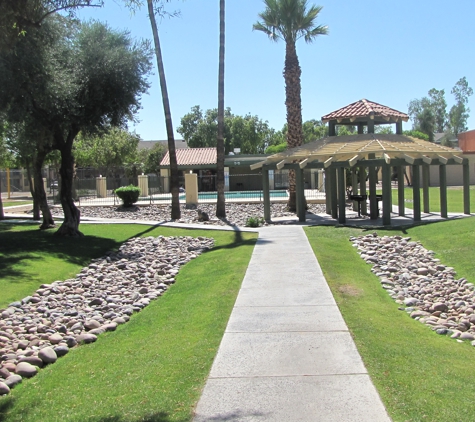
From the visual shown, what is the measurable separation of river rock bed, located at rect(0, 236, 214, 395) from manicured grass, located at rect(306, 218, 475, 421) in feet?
13.0

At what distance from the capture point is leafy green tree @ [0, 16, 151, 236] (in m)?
17.2

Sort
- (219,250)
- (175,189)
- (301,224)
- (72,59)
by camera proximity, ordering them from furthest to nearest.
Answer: (175,189)
(301,224)
(72,59)
(219,250)

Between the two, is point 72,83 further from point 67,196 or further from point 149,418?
point 149,418

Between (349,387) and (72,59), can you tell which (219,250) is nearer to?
(72,59)

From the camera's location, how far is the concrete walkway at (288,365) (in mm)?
5477

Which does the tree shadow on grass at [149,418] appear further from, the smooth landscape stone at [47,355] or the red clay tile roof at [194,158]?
the red clay tile roof at [194,158]

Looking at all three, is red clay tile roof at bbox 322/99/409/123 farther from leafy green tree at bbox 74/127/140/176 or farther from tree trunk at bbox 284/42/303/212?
leafy green tree at bbox 74/127/140/176

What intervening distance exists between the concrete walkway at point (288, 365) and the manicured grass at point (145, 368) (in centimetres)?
25

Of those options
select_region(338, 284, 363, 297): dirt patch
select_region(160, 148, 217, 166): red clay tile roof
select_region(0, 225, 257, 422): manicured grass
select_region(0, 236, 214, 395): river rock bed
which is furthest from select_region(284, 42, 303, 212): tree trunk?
select_region(160, 148, 217, 166): red clay tile roof

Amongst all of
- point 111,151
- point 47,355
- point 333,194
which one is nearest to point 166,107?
point 333,194

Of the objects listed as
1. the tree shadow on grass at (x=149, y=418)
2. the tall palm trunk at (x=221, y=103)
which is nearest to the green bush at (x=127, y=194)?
the tall palm trunk at (x=221, y=103)

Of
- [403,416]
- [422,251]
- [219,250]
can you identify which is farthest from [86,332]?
[422,251]

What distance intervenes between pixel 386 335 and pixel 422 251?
852 cm

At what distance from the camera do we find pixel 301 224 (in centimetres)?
2288
